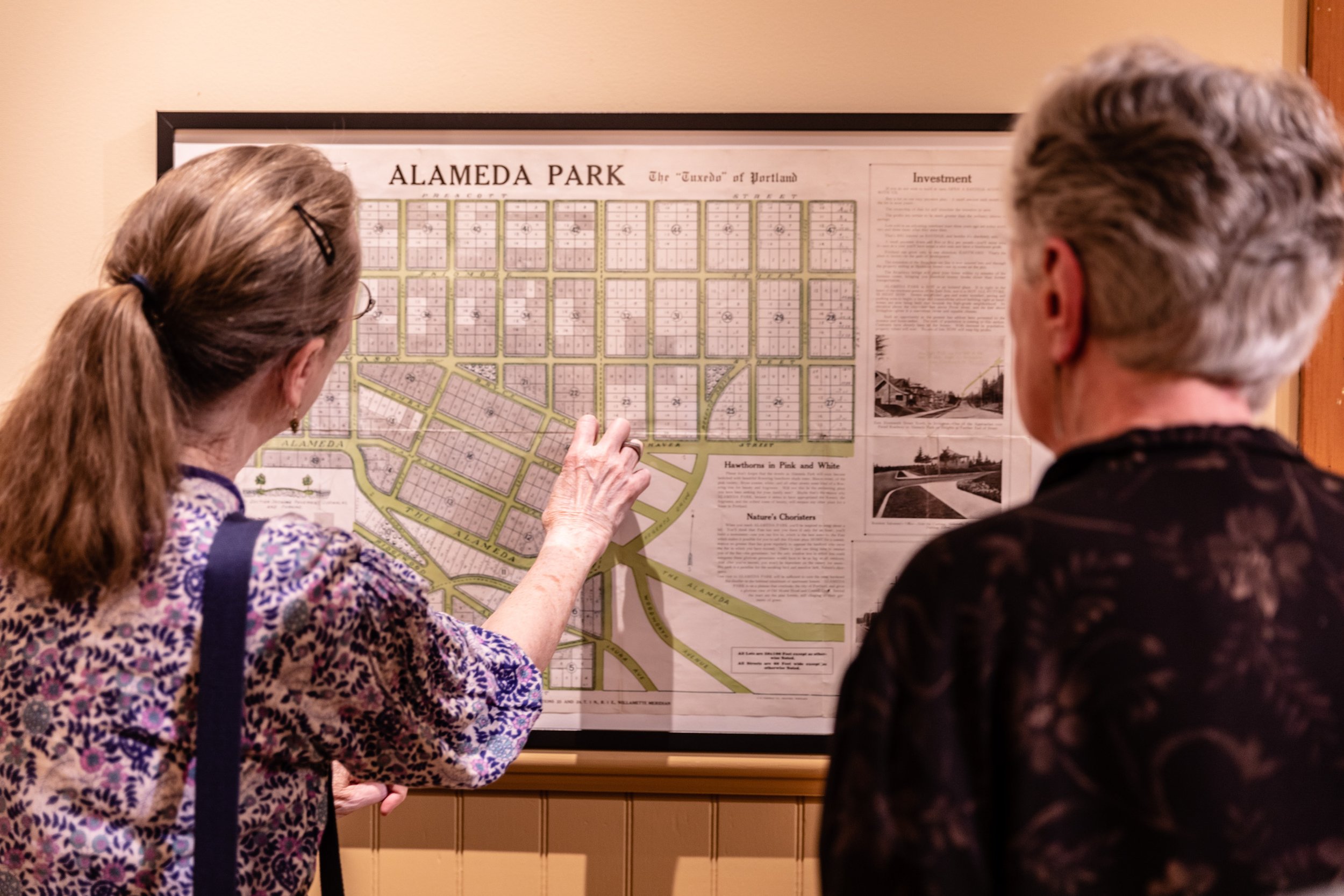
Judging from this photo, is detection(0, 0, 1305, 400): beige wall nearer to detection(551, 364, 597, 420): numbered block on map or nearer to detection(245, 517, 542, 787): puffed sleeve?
detection(551, 364, 597, 420): numbered block on map

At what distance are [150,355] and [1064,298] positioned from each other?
0.74m

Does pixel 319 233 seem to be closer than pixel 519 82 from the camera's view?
Yes

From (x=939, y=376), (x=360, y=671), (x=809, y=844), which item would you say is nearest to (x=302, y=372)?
(x=360, y=671)

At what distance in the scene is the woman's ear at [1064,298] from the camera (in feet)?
2.01

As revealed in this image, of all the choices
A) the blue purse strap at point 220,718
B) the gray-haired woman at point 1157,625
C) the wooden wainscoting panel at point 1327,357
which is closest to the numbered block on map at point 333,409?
the blue purse strap at point 220,718

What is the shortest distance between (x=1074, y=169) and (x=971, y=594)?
0.28 meters

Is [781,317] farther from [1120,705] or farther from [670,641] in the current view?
[1120,705]

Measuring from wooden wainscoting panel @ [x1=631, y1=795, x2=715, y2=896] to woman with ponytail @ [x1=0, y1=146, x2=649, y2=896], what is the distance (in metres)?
0.64

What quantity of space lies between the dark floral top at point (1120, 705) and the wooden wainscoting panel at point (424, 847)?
1.09 m

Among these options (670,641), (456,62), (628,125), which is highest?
(456,62)

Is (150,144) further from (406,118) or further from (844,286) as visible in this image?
(844,286)

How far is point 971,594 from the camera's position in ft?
1.87

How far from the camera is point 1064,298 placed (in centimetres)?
62

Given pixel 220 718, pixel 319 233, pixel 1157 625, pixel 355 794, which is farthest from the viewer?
pixel 355 794
